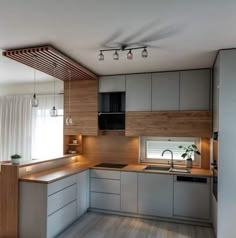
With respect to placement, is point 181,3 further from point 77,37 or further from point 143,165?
point 143,165

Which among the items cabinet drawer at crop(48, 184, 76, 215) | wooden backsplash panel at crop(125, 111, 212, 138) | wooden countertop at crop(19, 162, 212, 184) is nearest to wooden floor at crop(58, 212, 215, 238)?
cabinet drawer at crop(48, 184, 76, 215)

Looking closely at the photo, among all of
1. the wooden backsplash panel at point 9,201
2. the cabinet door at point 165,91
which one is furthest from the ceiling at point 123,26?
the wooden backsplash panel at point 9,201

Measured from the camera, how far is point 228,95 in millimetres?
2873

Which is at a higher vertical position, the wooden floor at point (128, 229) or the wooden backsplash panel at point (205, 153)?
the wooden backsplash panel at point (205, 153)

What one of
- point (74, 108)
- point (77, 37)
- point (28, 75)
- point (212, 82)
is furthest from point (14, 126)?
point (212, 82)

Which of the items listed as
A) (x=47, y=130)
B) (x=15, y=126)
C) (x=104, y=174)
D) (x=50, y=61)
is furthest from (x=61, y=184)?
(x=15, y=126)

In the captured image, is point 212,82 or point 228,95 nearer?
point 228,95

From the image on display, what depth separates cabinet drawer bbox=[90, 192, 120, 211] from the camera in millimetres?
3922

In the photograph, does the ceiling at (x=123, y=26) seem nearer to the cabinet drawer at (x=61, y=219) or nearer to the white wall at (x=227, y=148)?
the white wall at (x=227, y=148)

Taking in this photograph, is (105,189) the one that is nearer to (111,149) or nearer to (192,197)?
(111,149)

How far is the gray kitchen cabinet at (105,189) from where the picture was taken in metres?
3.93

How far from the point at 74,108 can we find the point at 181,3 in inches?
126

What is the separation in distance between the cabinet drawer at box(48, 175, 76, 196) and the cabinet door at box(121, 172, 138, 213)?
35.7 inches

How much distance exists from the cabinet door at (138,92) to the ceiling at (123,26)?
0.77 m
